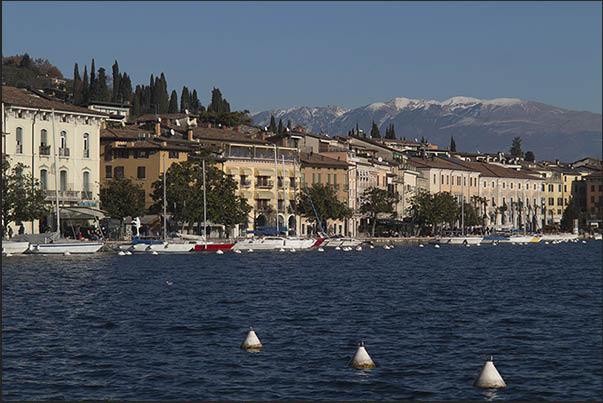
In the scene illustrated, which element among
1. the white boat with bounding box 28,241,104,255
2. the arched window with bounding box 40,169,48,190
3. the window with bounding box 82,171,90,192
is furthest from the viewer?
the window with bounding box 82,171,90,192

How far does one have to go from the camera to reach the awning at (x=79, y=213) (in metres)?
83.6

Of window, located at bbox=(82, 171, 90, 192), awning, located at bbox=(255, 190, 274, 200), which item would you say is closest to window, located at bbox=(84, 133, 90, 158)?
window, located at bbox=(82, 171, 90, 192)

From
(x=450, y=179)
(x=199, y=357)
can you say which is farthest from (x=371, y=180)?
(x=199, y=357)

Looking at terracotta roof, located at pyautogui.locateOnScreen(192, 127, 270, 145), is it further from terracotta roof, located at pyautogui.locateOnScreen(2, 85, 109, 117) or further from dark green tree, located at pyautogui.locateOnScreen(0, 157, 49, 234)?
dark green tree, located at pyautogui.locateOnScreen(0, 157, 49, 234)

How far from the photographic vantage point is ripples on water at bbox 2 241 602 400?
22562 mm

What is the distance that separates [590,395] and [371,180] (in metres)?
113

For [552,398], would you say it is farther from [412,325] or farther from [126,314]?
[126,314]

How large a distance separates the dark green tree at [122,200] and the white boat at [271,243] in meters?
9.39

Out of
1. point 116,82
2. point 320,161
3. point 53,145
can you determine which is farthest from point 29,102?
point 116,82

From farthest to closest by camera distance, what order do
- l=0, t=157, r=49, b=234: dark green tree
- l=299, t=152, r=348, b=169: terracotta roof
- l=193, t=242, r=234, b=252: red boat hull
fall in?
l=299, t=152, r=348, b=169: terracotta roof → l=193, t=242, r=234, b=252: red boat hull → l=0, t=157, r=49, b=234: dark green tree

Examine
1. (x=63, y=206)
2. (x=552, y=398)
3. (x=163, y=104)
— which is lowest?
(x=552, y=398)

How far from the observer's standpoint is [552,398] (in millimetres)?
21750

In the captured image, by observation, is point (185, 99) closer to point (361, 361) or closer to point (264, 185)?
point (264, 185)

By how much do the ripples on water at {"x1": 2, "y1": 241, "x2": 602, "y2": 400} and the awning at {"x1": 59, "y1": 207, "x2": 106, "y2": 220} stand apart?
25.0 metres
